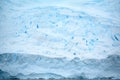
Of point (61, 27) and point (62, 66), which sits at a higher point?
point (61, 27)

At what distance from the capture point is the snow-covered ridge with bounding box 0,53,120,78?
2.98 metres

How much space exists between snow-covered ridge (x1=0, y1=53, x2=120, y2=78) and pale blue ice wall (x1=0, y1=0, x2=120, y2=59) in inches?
2.6

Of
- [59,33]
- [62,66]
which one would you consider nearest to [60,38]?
[59,33]

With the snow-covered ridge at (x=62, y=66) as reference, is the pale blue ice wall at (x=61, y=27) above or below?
above

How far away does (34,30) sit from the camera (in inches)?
A: 120

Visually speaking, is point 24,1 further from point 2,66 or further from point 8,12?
point 2,66

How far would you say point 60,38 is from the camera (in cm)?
302

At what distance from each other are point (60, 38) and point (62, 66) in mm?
341

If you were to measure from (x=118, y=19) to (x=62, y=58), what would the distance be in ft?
2.79

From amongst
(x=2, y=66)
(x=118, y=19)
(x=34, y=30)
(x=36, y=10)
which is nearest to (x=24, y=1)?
(x=36, y=10)

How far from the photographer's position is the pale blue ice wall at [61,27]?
3002 mm

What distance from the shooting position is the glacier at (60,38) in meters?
2.99

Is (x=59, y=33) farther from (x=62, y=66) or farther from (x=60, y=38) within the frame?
(x=62, y=66)

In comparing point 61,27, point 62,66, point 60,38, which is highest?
point 61,27
